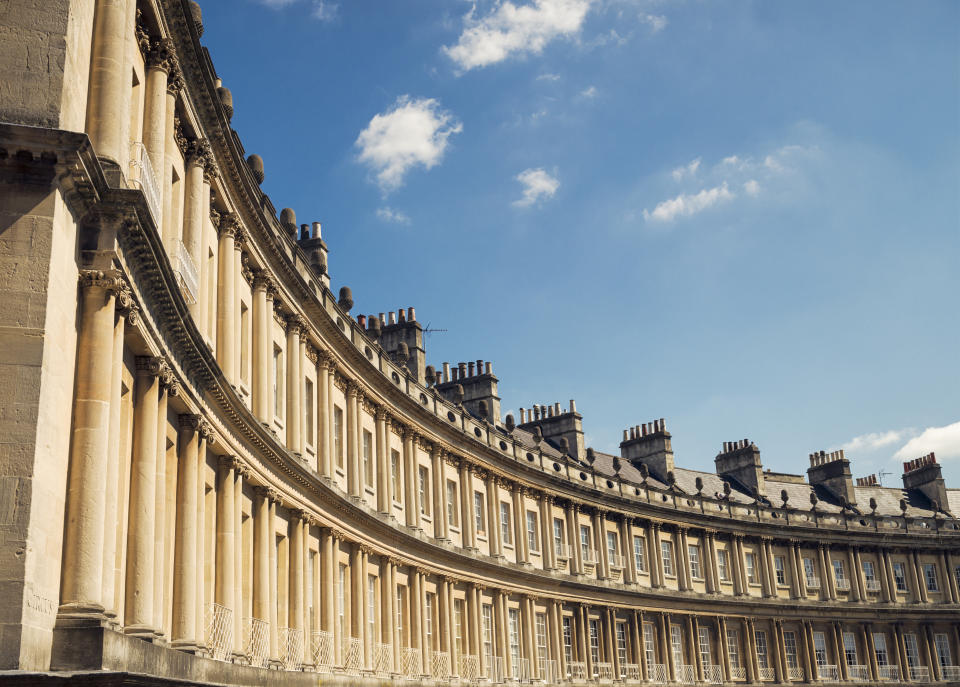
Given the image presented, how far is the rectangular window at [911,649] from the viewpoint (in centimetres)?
5544

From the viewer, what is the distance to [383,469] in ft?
106

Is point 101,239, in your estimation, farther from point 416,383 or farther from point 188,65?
point 416,383

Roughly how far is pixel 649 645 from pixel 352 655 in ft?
74.1

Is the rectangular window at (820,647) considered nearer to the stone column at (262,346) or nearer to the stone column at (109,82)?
the stone column at (262,346)

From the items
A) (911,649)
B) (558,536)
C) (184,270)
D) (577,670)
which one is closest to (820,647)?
(911,649)

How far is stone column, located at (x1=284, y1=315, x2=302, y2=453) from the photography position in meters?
26.1

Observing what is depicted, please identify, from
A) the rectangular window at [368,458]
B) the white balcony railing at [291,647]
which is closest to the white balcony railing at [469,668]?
the rectangular window at [368,458]

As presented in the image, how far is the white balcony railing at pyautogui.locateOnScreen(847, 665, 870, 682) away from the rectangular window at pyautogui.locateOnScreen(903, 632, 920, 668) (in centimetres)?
278

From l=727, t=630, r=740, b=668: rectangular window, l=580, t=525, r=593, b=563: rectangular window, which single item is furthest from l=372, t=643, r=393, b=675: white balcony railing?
l=727, t=630, r=740, b=668: rectangular window

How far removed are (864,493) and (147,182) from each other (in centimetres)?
5654

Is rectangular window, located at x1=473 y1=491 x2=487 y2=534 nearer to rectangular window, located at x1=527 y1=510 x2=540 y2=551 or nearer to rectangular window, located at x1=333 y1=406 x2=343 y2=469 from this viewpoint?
rectangular window, located at x1=527 y1=510 x2=540 y2=551

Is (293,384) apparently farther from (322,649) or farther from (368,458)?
(322,649)

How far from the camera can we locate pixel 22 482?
12344 mm

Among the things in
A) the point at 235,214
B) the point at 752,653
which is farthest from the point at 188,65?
the point at 752,653
